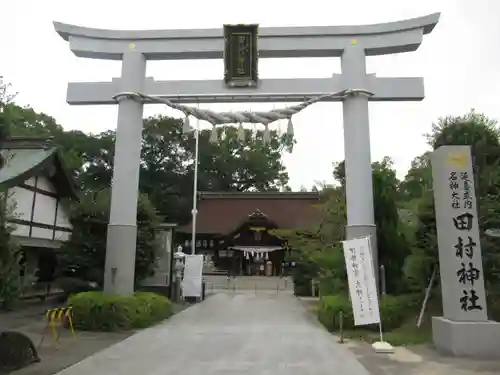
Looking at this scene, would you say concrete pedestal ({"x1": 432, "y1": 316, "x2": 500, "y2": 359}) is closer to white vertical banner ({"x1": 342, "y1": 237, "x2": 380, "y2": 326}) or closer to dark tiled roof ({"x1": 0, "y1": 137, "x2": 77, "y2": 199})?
white vertical banner ({"x1": 342, "y1": 237, "x2": 380, "y2": 326})

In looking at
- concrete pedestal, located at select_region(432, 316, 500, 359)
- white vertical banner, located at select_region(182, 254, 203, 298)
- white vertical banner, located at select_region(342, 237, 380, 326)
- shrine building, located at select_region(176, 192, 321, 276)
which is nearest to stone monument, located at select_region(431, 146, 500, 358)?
concrete pedestal, located at select_region(432, 316, 500, 359)

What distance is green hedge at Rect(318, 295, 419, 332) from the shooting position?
38.0ft

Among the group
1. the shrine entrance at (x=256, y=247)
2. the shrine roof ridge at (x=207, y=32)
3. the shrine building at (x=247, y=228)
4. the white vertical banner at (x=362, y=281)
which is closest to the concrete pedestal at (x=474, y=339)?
the white vertical banner at (x=362, y=281)

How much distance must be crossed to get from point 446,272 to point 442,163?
2.31m

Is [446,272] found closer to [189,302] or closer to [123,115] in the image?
[123,115]

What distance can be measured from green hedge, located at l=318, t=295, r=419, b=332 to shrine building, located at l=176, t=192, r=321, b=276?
2559 centimetres

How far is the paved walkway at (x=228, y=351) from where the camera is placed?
7.71 meters

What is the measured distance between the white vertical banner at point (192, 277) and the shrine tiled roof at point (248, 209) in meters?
19.2

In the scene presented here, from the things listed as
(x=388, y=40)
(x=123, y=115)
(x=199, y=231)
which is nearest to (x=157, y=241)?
(x=123, y=115)

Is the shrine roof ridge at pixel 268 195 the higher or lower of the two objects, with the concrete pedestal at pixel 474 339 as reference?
higher

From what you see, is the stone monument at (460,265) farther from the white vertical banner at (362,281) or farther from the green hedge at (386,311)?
the green hedge at (386,311)

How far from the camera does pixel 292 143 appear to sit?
39.9 ft

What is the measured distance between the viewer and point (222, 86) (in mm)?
12906

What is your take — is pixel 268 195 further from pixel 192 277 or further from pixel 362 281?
pixel 362 281
